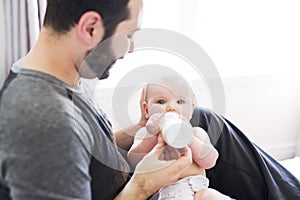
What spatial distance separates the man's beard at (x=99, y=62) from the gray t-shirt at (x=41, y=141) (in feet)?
0.29

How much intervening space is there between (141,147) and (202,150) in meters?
0.18

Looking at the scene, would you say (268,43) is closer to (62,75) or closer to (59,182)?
(62,75)

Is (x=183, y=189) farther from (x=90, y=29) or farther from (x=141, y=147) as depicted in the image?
(x=90, y=29)

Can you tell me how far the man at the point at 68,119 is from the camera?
0.72 m

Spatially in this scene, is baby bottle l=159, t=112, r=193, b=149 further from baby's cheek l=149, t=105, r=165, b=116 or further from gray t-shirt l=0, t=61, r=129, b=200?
gray t-shirt l=0, t=61, r=129, b=200

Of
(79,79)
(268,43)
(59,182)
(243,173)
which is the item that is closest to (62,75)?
(79,79)

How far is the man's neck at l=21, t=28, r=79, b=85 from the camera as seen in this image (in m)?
0.83

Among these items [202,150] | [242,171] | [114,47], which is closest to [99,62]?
[114,47]

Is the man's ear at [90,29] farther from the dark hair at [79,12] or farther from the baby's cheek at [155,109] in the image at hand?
the baby's cheek at [155,109]

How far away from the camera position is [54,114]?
748 millimetres

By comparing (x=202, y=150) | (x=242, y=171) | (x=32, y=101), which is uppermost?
(x=32, y=101)

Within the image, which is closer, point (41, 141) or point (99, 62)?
point (41, 141)

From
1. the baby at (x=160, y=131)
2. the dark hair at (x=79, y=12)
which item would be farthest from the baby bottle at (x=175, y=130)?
the dark hair at (x=79, y=12)

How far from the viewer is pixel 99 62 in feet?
2.96
